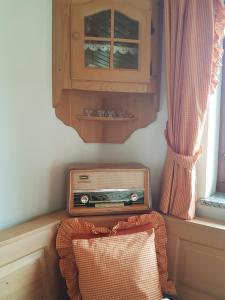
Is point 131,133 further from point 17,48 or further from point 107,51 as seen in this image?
point 17,48

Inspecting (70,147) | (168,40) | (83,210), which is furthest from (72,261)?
(168,40)

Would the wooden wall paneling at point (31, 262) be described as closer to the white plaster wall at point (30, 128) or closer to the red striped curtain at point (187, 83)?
the white plaster wall at point (30, 128)

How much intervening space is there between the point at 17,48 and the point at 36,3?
0.26 metres

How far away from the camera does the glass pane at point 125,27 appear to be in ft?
5.28

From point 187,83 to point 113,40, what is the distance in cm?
44

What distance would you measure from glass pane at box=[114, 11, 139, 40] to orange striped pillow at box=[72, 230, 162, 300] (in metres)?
1.03

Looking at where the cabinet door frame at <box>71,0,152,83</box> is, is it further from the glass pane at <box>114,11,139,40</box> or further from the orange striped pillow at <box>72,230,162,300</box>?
the orange striped pillow at <box>72,230,162,300</box>

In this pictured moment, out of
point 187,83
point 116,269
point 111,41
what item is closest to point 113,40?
point 111,41

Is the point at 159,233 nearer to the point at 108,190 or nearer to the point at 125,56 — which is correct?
the point at 108,190

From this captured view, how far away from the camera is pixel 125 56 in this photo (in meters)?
1.63

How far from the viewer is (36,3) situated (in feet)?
4.94

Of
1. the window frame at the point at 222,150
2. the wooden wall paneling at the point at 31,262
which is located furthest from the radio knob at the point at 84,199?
the window frame at the point at 222,150

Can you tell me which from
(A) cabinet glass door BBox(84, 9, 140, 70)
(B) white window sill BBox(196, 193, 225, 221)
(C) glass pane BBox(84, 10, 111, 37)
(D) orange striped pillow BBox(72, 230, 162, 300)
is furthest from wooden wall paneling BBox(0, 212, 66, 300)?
(C) glass pane BBox(84, 10, 111, 37)

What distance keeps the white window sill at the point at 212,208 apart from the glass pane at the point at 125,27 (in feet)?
3.08
